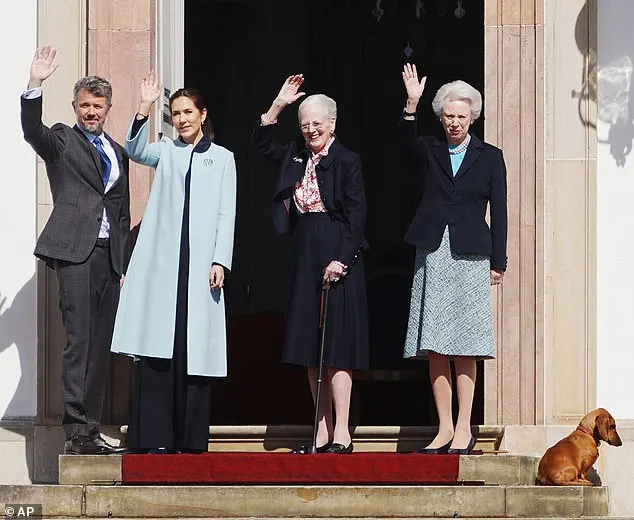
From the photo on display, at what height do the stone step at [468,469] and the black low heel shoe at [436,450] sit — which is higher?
the black low heel shoe at [436,450]

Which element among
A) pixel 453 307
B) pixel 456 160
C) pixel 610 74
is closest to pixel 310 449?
pixel 453 307

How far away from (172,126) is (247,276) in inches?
142

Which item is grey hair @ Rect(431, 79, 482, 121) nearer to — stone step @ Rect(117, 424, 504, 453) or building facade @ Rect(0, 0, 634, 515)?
building facade @ Rect(0, 0, 634, 515)

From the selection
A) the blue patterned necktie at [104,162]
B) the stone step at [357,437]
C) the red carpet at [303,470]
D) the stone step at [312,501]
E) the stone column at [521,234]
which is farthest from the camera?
the stone column at [521,234]

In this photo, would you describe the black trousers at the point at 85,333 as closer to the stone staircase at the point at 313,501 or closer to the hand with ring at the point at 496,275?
the stone staircase at the point at 313,501

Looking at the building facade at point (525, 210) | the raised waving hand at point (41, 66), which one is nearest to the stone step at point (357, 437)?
the building facade at point (525, 210)

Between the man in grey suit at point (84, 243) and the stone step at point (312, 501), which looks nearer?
the stone step at point (312, 501)

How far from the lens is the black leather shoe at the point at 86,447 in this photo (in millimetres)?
9500

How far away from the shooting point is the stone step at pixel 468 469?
30.1 feet

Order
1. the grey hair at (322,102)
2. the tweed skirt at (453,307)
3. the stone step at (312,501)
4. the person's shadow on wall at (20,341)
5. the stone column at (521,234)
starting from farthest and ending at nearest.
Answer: the person's shadow on wall at (20,341) < the stone column at (521,234) < the grey hair at (322,102) < the tweed skirt at (453,307) < the stone step at (312,501)

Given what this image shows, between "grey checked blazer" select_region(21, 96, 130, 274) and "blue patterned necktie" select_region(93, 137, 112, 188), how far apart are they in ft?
0.14

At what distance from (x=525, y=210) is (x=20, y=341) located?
8.66 ft

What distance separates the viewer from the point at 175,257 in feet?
31.5

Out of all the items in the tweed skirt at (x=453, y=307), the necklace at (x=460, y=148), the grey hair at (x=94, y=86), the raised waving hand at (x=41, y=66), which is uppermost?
the raised waving hand at (x=41, y=66)
